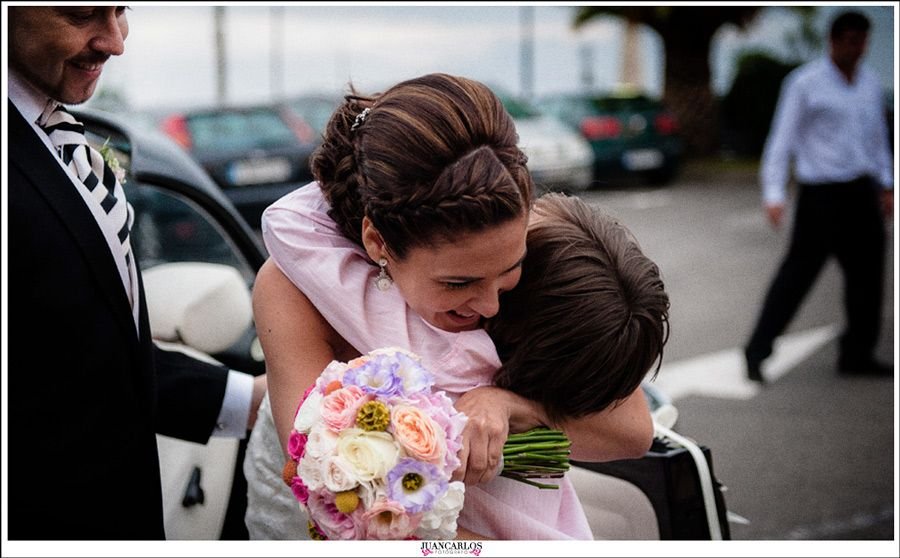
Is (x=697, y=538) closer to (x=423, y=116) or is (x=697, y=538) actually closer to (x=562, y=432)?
(x=562, y=432)

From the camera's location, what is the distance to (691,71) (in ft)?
63.4

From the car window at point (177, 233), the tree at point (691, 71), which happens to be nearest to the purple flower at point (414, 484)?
the car window at point (177, 233)

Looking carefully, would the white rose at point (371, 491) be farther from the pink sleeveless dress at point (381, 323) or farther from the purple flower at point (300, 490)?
the pink sleeveless dress at point (381, 323)

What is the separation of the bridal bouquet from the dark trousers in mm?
4245

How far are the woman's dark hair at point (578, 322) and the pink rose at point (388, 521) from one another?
1.30 ft

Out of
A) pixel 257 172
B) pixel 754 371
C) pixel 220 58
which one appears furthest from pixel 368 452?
pixel 220 58

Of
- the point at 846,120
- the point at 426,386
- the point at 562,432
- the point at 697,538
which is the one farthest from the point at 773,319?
the point at 426,386

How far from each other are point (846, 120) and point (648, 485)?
3.79m

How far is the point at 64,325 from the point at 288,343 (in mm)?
394

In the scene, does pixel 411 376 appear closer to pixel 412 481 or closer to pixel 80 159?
pixel 412 481

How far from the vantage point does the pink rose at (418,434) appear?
1.37 meters

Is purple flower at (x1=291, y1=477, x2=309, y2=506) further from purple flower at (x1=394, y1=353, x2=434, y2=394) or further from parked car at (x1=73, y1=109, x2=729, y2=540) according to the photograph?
parked car at (x1=73, y1=109, x2=729, y2=540)

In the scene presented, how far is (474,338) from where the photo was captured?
5.56 ft

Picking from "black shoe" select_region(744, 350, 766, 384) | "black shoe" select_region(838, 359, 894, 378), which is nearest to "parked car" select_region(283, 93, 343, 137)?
"black shoe" select_region(744, 350, 766, 384)
